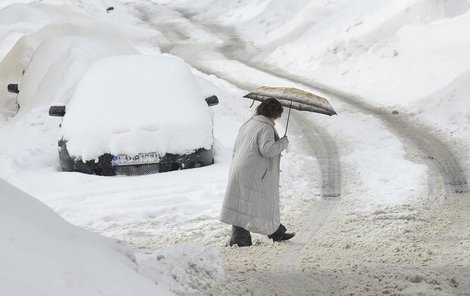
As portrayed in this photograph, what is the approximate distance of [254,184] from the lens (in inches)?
278

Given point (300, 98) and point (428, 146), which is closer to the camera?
point (300, 98)

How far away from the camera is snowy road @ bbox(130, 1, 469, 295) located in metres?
5.63

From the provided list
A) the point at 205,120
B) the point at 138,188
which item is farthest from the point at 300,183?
the point at 138,188

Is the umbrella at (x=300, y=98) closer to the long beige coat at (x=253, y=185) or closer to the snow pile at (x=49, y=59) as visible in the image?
the long beige coat at (x=253, y=185)

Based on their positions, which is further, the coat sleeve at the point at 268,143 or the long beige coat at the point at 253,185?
the long beige coat at the point at 253,185

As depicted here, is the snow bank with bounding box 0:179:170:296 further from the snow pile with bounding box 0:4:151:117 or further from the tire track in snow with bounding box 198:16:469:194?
the snow pile with bounding box 0:4:151:117

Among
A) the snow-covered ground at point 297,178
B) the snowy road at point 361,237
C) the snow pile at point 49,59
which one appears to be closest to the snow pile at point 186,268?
the snow-covered ground at point 297,178

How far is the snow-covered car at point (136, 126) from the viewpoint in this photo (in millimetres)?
9359

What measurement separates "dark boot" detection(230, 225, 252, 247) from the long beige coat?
0.06m

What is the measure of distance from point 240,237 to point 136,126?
297 centimetres

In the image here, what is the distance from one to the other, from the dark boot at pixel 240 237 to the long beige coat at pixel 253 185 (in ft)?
0.21

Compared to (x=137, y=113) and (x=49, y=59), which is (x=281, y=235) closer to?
(x=137, y=113)

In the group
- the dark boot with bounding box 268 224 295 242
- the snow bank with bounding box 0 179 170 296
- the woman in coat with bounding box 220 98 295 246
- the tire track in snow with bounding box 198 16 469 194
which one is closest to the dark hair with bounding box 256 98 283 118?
the woman in coat with bounding box 220 98 295 246

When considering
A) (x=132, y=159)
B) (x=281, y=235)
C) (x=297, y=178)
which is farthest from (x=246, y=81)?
(x=281, y=235)
